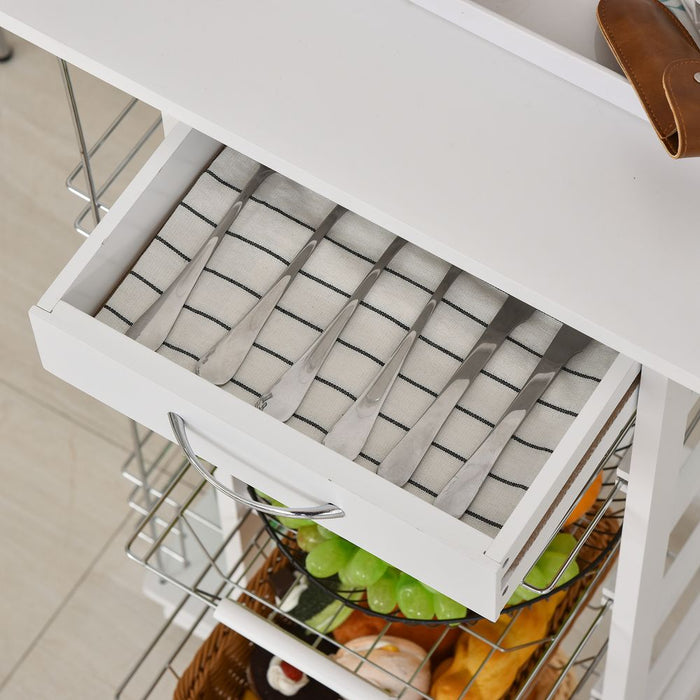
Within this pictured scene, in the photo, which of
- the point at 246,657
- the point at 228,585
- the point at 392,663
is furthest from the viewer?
the point at 228,585

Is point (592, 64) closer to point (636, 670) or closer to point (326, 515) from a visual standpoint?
point (326, 515)

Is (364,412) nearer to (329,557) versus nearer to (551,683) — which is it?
Result: (329,557)

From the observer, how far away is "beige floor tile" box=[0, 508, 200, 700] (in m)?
1.59

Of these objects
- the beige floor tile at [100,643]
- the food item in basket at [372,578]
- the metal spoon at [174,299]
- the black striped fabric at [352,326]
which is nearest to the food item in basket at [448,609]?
the food item in basket at [372,578]

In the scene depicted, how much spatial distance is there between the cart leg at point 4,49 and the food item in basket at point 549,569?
132cm

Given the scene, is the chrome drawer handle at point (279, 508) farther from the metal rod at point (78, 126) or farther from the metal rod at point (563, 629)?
the metal rod at point (563, 629)

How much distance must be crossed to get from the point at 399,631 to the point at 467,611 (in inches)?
6.7

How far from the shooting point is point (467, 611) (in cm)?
104

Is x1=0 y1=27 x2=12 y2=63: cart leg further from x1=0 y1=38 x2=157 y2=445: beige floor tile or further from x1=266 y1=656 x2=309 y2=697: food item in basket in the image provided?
x1=266 y1=656 x2=309 y2=697: food item in basket

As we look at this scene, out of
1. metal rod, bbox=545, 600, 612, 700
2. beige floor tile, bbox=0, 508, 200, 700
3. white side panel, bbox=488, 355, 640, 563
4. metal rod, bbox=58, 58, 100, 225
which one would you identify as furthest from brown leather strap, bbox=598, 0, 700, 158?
beige floor tile, bbox=0, 508, 200, 700

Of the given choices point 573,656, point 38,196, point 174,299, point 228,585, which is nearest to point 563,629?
point 573,656

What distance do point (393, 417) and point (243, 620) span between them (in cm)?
28

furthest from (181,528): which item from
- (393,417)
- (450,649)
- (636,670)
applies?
(393,417)

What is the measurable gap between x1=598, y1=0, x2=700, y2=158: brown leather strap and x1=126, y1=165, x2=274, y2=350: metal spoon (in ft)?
1.02
